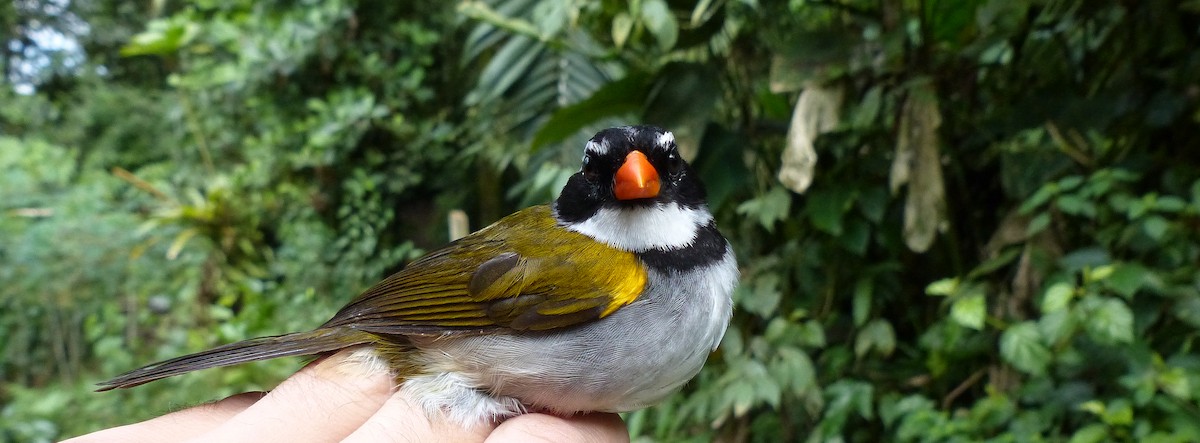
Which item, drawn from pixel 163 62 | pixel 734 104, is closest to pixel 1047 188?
pixel 734 104

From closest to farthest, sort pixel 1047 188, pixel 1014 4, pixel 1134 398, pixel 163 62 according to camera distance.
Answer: pixel 1134 398 → pixel 1047 188 → pixel 1014 4 → pixel 163 62

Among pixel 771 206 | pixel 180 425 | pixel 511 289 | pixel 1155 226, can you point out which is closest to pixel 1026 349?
pixel 1155 226

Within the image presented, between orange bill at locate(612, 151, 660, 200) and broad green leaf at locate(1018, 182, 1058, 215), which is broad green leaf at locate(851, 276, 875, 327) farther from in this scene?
orange bill at locate(612, 151, 660, 200)

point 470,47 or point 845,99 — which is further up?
point 470,47

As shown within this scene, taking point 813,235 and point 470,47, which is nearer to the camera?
point 813,235

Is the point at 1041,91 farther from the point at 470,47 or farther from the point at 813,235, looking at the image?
the point at 470,47

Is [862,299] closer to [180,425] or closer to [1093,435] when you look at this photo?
[1093,435]

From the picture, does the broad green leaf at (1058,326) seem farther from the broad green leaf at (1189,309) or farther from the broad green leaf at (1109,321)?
the broad green leaf at (1189,309)

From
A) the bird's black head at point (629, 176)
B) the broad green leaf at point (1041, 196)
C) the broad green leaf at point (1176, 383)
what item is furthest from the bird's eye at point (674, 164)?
the broad green leaf at point (1176, 383)
